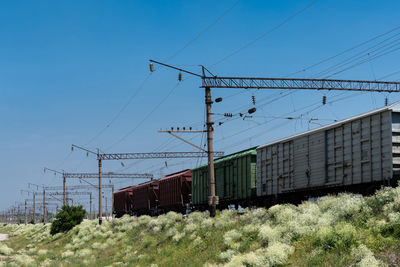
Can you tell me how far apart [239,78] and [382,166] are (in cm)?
1243

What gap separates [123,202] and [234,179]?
3507 cm

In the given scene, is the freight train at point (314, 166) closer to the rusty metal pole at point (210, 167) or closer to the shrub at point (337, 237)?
the rusty metal pole at point (210, 167)

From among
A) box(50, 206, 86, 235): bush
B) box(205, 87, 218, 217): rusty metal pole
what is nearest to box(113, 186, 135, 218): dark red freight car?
box(50, 206, 86, 235): bush

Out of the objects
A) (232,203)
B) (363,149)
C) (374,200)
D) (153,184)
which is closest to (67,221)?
(153,184)

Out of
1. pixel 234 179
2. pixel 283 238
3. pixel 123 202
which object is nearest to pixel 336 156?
pixel 283 238

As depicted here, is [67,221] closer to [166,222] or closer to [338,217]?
[166,222]

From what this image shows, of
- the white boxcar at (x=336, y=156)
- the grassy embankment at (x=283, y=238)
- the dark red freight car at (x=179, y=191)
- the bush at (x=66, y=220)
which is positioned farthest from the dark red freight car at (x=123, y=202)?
the white boxcar at (x=336, y=156)

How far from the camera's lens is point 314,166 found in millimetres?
25359

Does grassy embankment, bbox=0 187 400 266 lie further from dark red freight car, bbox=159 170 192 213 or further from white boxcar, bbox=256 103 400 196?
dark red freight car, bbox=159 170 192 213

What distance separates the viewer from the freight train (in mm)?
20453

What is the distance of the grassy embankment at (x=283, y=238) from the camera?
12734 mm

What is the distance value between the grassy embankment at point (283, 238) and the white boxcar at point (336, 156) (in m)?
2.52

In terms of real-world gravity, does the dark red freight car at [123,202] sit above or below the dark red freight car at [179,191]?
below

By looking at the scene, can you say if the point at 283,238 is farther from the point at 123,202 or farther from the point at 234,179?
the point at 123,202
